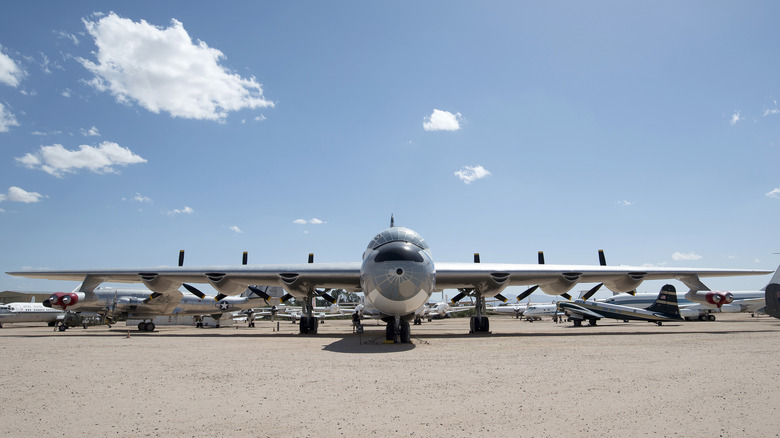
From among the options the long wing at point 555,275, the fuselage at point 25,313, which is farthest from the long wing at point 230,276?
the fuselage at point 25,313

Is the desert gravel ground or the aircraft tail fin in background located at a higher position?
the aircraft tail fin in background

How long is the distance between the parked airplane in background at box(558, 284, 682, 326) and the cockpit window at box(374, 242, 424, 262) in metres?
27.0

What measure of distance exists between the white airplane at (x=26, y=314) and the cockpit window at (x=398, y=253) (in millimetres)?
39554

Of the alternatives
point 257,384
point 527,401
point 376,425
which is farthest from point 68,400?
point 527,401

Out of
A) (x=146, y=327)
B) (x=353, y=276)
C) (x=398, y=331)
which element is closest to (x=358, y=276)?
(x=353, y=276)

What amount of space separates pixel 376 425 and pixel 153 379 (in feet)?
17.9

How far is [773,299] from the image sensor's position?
91.8ft

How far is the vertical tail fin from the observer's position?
35.0 metres

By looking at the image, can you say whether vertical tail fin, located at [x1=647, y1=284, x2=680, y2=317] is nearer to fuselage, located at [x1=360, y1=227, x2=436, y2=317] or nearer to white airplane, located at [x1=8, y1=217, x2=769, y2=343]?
white airplane, located at [x1=8, y1=217, x2=769, y2=343]

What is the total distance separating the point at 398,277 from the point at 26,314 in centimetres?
4485

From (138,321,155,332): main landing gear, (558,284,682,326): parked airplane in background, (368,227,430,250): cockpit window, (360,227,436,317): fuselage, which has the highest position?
(368,227,430,250): cockpit window

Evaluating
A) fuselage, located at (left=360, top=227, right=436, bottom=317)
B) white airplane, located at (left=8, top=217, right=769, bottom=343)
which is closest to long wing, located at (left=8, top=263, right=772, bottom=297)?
white airplane, located at (left=8, top=217, right=769, bottom=343)

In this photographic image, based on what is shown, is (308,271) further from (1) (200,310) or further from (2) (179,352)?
(1) (200,310)

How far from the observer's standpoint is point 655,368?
912 centimetres
